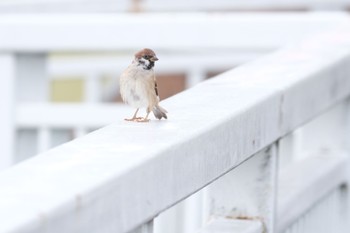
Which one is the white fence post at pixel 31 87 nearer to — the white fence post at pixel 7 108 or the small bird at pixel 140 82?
the white fence post at pixel 7 108

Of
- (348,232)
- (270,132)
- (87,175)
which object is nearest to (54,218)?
(87,175)

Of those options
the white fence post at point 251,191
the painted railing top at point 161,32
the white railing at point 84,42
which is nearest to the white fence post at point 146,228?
the white fence post at point 251,191

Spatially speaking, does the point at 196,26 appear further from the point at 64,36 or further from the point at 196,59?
the point at 196,59

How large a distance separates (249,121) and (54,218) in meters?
1.06

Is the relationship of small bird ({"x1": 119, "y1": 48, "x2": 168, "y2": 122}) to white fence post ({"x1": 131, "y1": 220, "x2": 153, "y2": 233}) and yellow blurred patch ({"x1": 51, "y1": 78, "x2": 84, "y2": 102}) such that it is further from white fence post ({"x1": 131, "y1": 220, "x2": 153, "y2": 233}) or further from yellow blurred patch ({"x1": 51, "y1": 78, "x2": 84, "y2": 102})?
yellow blurred patch ({"x1": 51, "y1": 78, "x2": 84, "y2": 102})

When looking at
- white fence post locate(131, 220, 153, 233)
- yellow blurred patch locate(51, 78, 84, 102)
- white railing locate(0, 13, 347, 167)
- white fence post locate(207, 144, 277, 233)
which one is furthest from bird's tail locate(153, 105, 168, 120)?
yellow blurred patch locate(51, 78, 84, 102)

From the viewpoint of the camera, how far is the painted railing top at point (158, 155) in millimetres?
1826

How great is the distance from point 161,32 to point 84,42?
0.36 m

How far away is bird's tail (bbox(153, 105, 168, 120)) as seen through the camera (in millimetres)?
2609

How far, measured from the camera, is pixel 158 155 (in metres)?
2.15

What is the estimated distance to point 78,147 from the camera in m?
2.15

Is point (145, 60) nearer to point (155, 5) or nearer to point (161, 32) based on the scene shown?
point (161, 32)

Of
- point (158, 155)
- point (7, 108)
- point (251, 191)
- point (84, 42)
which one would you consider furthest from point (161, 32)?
point (158, 155)

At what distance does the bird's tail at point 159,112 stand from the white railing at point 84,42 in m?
2.68
